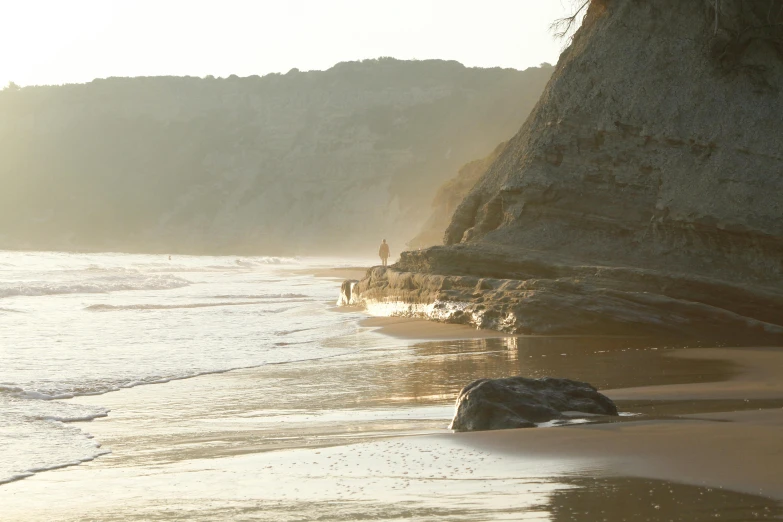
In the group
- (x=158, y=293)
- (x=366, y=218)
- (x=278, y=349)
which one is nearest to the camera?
(x=278, y=349)

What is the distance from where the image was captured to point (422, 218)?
74.8m

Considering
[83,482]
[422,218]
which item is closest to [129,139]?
[422,218]

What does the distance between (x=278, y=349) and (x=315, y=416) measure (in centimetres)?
503

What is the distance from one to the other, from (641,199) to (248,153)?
263ft

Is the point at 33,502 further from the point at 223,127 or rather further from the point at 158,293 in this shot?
the point at 223,127

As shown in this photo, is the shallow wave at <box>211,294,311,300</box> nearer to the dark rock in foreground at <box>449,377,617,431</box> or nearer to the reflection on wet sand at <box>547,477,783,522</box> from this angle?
the dark rock in foreground at <box>449,377,617,431</box>

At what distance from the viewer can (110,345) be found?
40.1 feet

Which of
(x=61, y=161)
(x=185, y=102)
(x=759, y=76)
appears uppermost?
(x=185, y=102)

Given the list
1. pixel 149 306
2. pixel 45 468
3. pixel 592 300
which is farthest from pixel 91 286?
pixel 45 468

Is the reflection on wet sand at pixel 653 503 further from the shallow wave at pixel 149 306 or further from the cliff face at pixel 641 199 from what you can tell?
the shallow wave at pixel 149 306

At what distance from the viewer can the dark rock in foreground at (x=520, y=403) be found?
19.5 feet

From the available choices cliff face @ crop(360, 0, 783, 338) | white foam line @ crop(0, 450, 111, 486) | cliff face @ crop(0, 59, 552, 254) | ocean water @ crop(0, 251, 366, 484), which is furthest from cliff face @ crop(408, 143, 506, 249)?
white foam line @ crop(0, 450, 111, 486)

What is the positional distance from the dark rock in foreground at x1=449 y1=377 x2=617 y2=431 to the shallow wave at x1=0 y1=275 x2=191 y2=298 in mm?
20004

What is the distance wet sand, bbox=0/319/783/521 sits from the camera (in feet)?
13.8
